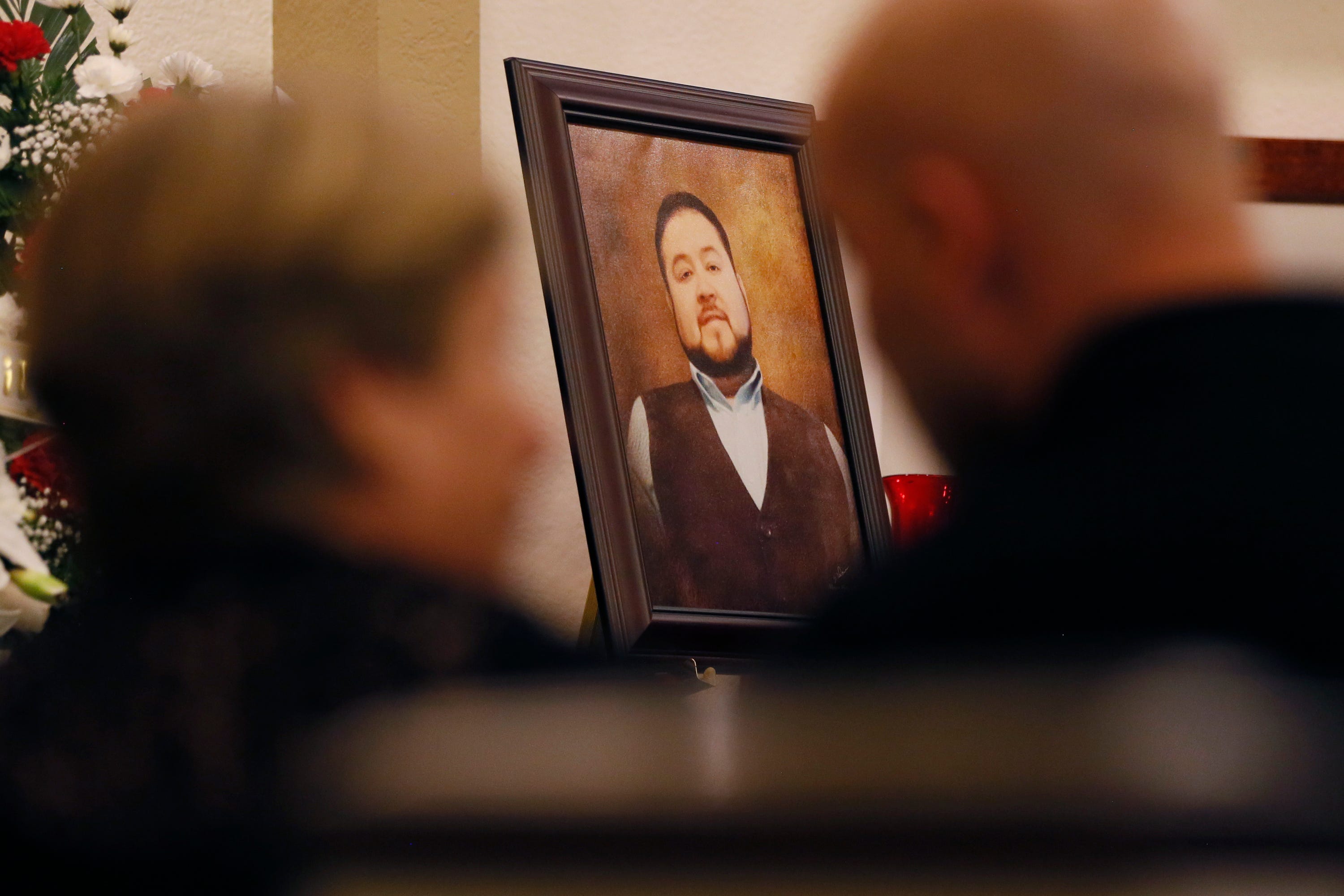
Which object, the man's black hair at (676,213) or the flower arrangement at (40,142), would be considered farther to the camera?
the man's black hair at (676,213)

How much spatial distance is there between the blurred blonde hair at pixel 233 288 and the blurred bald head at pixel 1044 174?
130 millimetres

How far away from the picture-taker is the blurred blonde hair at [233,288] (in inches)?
10.8

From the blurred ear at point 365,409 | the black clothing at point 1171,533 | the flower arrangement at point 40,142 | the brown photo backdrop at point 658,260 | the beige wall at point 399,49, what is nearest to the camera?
the black clothing at point 1171,533

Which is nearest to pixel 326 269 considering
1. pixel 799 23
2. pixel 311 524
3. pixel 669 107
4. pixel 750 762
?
pixel 311 524

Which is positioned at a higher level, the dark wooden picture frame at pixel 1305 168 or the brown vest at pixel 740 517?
the dark wooden picture frame at pixel 1305 168

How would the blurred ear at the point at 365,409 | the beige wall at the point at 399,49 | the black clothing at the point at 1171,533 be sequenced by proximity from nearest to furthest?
the black clothing at the point at 1171,533 < the blurred ear at the point at 365,409 < the beige wall at the point at 399,49

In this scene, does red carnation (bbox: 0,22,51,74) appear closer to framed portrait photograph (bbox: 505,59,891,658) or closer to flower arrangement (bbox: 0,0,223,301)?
flower arrangement (bbox: 0,0,223,301)

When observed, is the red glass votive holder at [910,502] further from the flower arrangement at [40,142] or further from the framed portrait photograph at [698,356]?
the flower arrangement at [40,142]

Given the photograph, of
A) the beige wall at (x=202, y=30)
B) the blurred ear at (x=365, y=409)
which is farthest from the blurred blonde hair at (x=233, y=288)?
the beige wall at (x=202, y=30)

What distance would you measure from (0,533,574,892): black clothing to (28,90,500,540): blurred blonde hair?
0.02 meters

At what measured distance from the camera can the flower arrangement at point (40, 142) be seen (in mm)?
496

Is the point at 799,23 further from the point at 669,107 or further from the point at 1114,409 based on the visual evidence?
the point at 1114,409

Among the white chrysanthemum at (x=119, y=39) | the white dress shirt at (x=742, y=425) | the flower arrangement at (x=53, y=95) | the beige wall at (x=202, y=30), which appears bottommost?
the white dress shirt at (x=742, y=425)

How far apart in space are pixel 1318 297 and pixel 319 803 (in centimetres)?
18
